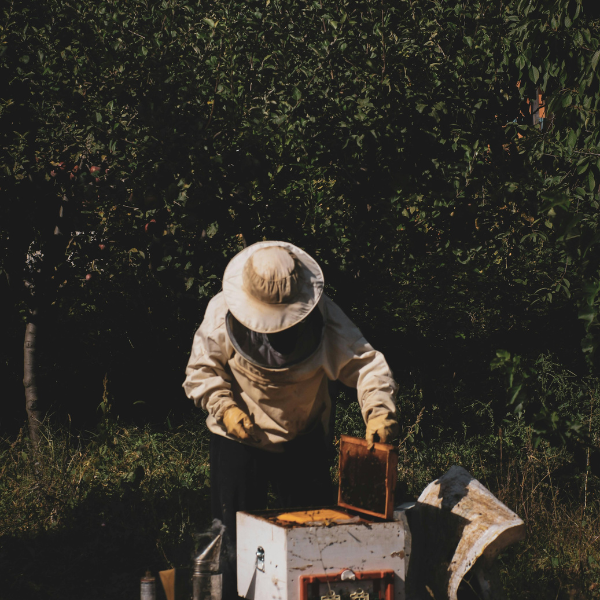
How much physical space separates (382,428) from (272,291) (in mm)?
745

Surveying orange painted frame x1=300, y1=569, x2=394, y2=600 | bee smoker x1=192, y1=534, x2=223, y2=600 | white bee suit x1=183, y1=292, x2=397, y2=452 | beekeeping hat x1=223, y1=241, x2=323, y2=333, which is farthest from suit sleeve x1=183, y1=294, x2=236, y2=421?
orange painted frame x1=300, y1=569, x2=394, y2=600

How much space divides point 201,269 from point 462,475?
1.96 m

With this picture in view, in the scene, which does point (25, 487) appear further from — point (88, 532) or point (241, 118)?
point (241, 118)

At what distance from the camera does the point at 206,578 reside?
316cm

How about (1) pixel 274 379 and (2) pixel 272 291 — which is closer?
(2) pixel 272 291

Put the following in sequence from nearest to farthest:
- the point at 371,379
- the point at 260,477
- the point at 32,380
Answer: the point at 371,379 → the point at 260,477 → the point at 32,380

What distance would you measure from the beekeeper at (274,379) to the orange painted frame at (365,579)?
556mm

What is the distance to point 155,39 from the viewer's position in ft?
14.7

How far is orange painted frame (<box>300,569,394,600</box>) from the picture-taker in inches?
110

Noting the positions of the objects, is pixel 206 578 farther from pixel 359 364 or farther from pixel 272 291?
pixel 272 291

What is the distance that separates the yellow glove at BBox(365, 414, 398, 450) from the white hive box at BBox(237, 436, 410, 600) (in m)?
0.07

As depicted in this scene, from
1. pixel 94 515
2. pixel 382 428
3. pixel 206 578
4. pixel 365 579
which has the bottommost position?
pixel 94 515

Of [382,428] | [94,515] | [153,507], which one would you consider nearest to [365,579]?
[382,428]

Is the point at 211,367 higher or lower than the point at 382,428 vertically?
higher
